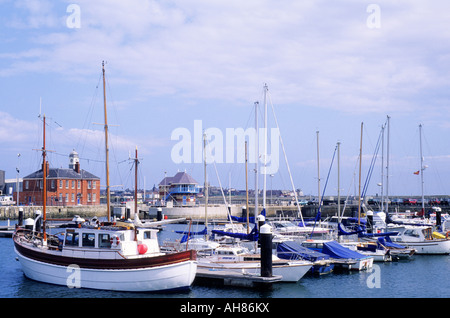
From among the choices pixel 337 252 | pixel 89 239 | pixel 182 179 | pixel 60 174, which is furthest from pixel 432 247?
pixel 60 174

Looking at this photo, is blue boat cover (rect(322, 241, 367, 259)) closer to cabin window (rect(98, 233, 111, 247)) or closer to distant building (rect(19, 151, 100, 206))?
cabin window (rect(98, 233, 111, 247))

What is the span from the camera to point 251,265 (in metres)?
30.2

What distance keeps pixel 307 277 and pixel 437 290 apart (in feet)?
25.4

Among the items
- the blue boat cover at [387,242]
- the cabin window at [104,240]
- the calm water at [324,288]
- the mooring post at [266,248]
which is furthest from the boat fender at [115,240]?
the blue boat cover at [387,242]

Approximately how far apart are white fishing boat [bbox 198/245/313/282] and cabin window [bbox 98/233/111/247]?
20.2 feet

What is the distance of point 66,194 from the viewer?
298 ft

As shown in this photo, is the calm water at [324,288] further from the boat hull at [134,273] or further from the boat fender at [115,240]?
the boat fender at [115,240]

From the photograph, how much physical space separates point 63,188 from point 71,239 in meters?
65.3

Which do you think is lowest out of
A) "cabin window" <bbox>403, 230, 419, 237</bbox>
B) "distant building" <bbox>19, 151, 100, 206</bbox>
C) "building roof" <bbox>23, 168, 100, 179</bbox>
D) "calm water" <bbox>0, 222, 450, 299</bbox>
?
"calm water" <bbox>0, 222, 450, 299</bbox>

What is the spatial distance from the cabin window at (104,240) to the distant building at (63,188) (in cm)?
6304

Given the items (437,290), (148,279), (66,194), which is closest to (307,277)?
(437,290)

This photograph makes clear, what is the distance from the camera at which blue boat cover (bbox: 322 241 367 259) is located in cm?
3484

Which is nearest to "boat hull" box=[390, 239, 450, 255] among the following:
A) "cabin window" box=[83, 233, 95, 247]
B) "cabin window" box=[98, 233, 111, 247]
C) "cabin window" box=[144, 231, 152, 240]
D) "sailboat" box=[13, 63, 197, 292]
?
"cabin window" box=[144, 231, 152, 240]
